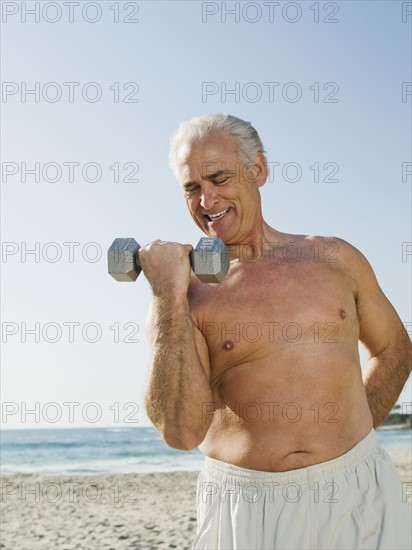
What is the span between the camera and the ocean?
70.3 ft

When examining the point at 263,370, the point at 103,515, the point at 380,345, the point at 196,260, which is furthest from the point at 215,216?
the point at 103,515

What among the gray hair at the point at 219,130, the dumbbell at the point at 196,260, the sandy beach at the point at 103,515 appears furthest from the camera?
the sandy beach at the point at 103,515

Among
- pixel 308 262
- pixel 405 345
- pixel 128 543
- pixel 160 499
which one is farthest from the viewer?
pixel 160 499

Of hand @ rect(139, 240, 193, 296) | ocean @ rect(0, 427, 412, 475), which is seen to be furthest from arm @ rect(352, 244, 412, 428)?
ocean @ rect(0, 427, 412, 475)

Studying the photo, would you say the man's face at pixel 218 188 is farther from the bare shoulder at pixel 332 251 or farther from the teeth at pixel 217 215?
the bare shoulder at pixel 332 251

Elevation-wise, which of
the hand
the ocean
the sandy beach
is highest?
the hand

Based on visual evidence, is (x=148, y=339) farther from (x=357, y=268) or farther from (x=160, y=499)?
(x=160, y=499)

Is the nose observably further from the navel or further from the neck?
the navel

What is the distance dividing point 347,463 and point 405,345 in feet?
2.31

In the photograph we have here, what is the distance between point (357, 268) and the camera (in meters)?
2.88

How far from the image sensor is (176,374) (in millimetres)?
2418

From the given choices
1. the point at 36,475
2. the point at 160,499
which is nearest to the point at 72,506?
the point at 160,499

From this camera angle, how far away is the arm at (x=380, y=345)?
289 centimetres

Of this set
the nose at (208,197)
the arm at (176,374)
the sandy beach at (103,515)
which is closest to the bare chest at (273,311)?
the arm at (176,374)
